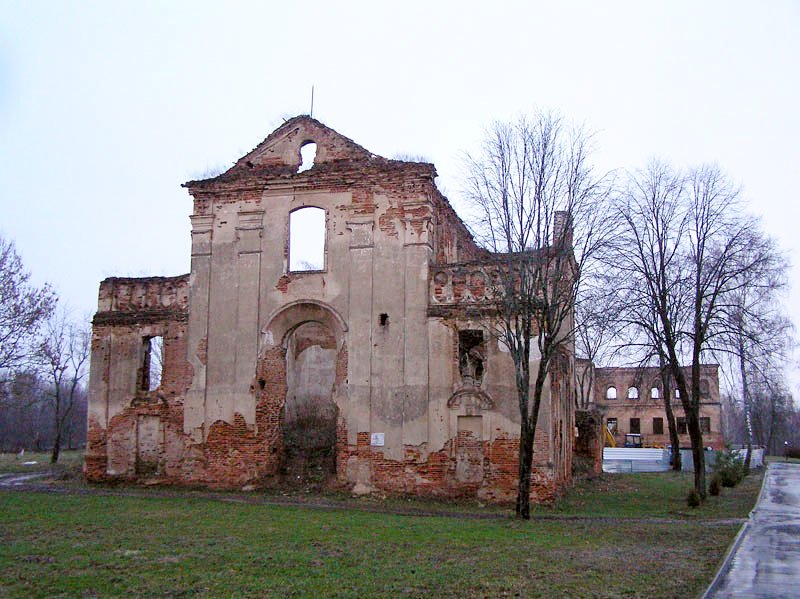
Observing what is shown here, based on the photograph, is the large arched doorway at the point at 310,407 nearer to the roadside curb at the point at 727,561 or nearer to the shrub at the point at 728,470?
the roadside curb at the point at 727,561

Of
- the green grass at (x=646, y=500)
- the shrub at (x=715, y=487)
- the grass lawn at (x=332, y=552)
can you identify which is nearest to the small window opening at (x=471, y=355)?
the green grass at (x=646, y=500)

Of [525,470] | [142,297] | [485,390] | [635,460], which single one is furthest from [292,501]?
[635,460]

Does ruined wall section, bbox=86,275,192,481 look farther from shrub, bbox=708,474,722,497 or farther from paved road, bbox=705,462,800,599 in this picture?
shrub, bbox=708,474,722,497

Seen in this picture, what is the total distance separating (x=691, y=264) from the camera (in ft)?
76.6

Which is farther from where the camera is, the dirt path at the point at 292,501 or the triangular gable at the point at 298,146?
the triangular gable at the point at 298,146

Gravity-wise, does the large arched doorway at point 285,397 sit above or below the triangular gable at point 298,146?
below

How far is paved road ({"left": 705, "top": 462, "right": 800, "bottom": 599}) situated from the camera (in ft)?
32.7

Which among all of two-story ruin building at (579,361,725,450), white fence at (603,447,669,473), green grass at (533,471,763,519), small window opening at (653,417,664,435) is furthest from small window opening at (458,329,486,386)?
small window opening at (653,417,664,435)

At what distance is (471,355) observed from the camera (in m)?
22.6

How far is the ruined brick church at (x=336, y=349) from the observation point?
21500mm

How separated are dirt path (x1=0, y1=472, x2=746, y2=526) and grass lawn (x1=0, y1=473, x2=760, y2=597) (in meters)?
0.33

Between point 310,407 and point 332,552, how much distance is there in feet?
54.8

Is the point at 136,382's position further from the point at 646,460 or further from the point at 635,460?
the point at 646,460

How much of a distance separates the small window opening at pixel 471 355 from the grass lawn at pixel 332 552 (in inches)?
168
